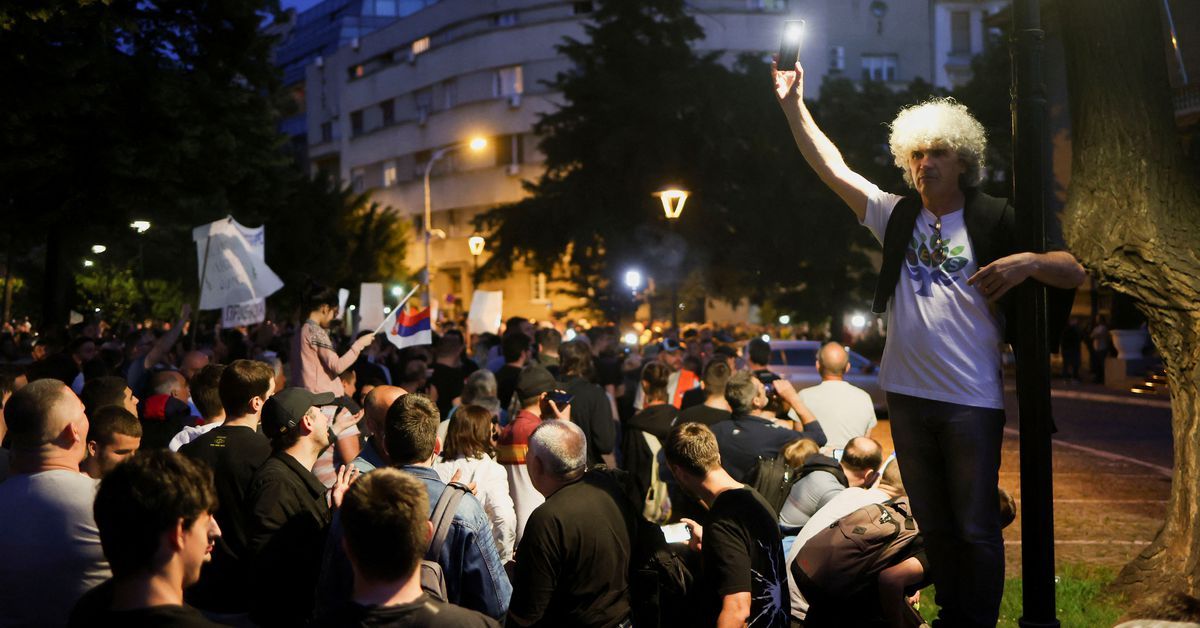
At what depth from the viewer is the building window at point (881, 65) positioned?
224 ft

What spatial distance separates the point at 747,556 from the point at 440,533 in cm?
131

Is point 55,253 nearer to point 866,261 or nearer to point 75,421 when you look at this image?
point 75,421

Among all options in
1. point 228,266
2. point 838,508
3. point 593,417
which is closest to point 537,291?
point 228,266

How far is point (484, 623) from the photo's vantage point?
3.55 metres

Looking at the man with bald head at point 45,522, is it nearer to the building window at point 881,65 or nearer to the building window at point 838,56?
the building window at point 838,56

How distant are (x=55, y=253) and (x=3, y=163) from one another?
Result: 4.23 metres

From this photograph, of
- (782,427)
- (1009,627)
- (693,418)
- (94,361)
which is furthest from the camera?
(94,361)

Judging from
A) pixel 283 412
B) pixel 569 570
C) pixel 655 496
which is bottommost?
pixel 655 496

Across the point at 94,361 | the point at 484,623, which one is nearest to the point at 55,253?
the point at 94,361

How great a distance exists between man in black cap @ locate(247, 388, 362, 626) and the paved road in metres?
11.6

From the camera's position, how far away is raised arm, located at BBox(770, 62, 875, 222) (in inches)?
170

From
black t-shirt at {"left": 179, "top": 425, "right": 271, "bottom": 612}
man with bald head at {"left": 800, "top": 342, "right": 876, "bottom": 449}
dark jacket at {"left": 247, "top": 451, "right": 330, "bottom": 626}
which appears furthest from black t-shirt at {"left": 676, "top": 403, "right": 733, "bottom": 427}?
dark jacket at {"left": 247, "top": 451, "right": 330, "bottom": 626}

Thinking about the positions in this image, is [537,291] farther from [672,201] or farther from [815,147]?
[815,147]

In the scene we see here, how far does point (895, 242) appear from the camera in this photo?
4.17 meters
